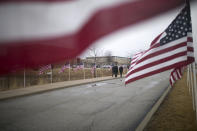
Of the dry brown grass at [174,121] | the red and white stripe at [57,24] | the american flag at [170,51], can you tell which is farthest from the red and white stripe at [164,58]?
the red and white stripe at [57,24]

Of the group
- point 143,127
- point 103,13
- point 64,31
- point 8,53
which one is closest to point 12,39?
point 8,53

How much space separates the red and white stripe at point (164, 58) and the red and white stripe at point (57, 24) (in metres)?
1.72

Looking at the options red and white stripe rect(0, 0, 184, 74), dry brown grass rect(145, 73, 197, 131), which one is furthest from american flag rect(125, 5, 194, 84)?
red and white stripe rect(0, 0, 184, 74)

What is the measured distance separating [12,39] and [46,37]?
207 mm

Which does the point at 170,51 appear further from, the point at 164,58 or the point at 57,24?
the point at 57,24

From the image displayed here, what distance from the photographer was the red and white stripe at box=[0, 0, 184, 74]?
734mm

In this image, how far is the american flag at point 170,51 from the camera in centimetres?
266

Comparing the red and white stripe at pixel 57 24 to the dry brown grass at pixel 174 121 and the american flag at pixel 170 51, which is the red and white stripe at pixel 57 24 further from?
the dry brown grass at pixel 174 121

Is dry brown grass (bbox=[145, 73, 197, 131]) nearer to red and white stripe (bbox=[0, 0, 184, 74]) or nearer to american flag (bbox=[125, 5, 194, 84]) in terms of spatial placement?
american flag (bbox=[125, 5, 194, 84])

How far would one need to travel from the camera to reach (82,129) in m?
3.20

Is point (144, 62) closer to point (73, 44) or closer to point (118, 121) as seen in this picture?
point (118, 121)

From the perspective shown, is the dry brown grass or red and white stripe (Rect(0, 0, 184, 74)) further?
the dry brown grass

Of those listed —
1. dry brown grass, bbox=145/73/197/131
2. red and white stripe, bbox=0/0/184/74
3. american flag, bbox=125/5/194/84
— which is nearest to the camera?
red and white stripe, bbox=0/0/184/74

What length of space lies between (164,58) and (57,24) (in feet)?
8.25
